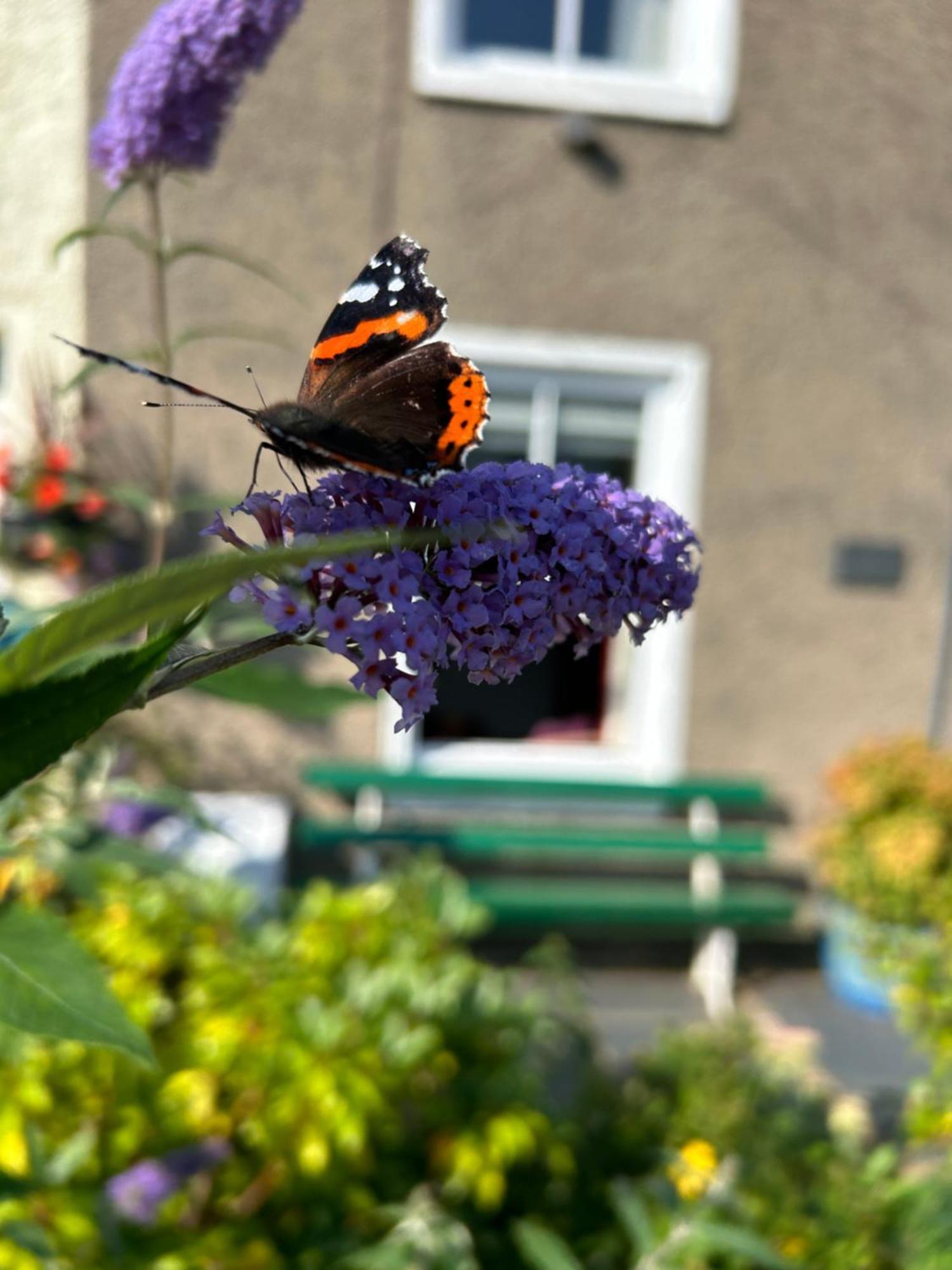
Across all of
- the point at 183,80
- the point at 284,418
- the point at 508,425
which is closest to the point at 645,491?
the point at 508,425

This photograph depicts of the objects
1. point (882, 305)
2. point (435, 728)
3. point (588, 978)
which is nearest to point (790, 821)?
point (588, 978)

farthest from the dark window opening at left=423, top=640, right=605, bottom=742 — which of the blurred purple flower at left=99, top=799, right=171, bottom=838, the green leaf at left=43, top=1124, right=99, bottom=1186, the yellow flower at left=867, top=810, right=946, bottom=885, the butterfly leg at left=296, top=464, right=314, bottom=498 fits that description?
the butterfly leg at left=296, top=464, right=314, bottom=498

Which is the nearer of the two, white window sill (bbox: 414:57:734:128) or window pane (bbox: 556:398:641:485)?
white window sill (bbox: 414:57:734:128)

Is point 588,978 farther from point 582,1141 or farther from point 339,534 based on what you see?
point 339,534

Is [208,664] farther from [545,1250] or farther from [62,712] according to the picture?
[545,1250]

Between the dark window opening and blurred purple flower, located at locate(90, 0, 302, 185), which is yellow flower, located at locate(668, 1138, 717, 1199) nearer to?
blurred purple flower, located at locate(90, 0, 302, 185)

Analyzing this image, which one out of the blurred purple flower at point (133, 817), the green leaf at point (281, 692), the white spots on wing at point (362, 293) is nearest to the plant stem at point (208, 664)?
the green leaf at point (281, 692)
